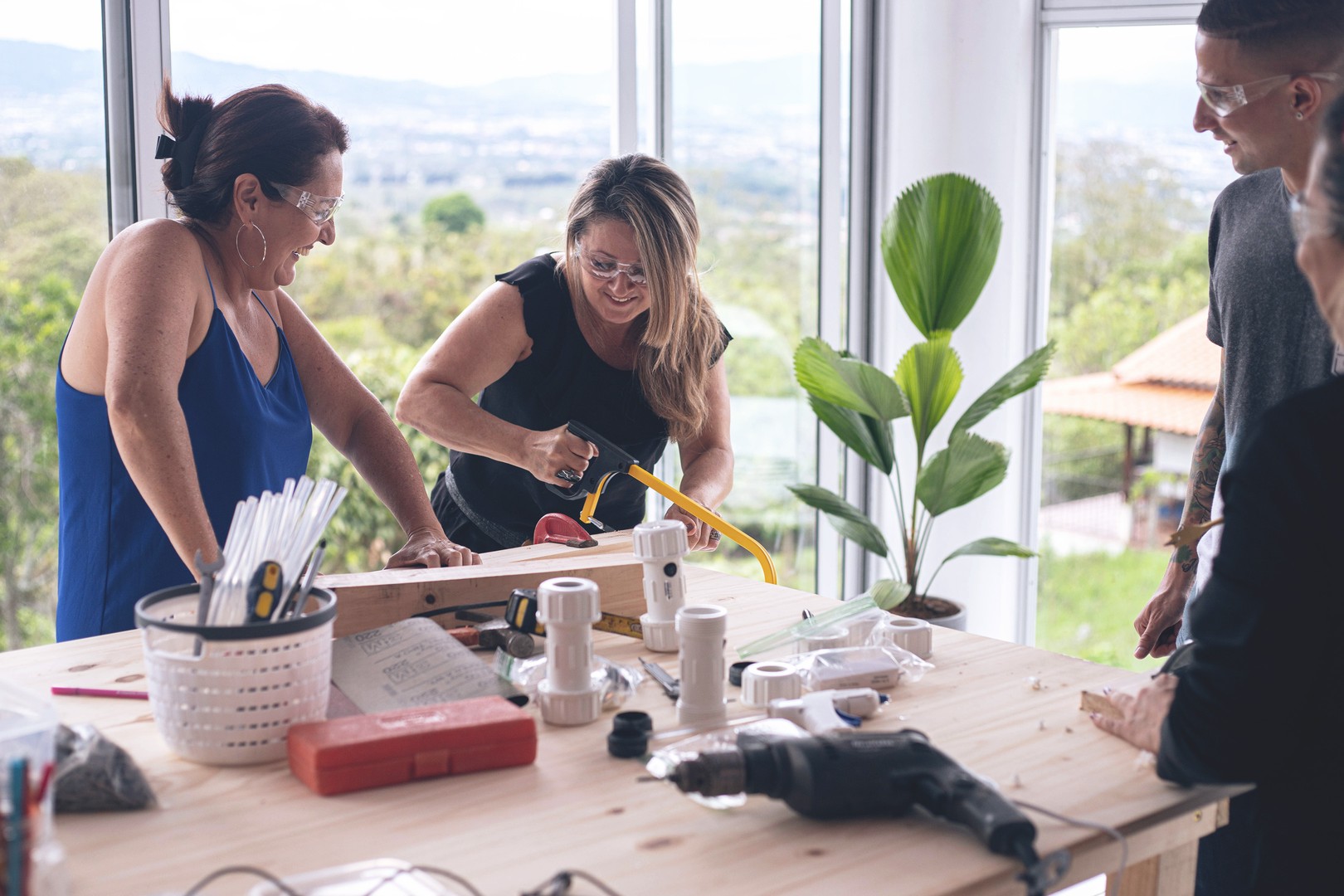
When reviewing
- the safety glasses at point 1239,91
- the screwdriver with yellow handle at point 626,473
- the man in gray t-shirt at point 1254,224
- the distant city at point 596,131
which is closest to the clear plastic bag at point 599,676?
the screwdriver with yellow handle at point 626,473

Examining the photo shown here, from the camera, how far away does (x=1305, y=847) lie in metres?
1.17

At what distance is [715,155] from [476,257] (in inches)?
52.9

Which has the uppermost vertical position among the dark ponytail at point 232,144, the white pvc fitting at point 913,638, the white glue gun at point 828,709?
the dark ponytail at point 232,144

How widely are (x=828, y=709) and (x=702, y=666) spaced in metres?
0.15

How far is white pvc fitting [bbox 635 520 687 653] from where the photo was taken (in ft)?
5.31

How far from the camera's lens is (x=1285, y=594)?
1.02 metres

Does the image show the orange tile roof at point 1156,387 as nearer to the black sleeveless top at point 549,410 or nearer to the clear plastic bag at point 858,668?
the black sleeveless top at point 549,410

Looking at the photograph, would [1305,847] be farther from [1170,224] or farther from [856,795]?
[1170,224]

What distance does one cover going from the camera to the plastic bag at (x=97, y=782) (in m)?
1.11

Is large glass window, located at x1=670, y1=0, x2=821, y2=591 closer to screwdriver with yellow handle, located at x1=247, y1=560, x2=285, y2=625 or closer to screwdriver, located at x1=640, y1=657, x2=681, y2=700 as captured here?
screwdriver, located at x1=640, y1=657, x2=681, y2=700

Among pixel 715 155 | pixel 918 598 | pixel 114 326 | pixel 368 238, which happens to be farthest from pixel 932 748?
pixel 368 238

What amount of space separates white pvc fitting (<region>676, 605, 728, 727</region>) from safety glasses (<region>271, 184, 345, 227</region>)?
103 cm

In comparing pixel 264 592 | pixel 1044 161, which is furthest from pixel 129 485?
pixel 1044 161

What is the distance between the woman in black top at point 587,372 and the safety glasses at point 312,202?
497mm
